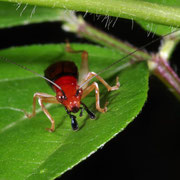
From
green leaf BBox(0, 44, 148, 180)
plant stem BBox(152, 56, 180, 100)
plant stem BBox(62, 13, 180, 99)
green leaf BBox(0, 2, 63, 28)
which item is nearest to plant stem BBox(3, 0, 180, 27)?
green leaf BBox(0, 44, 148, 180)

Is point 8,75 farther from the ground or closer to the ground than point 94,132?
farther from the ground

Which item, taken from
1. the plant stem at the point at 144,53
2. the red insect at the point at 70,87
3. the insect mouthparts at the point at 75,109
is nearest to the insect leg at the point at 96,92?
the red insect at the point at 70,87

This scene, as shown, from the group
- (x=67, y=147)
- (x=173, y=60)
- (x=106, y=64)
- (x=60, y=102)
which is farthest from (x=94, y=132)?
(x=173, y=60)

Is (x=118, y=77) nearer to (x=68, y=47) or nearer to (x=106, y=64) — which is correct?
(x=106, y=64)

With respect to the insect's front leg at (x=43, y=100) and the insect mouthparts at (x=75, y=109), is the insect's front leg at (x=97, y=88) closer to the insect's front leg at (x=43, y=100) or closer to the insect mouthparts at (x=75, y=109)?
the insect mouthparts at (x=75, y=109)

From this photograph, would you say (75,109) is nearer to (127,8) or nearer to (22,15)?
(127,8)

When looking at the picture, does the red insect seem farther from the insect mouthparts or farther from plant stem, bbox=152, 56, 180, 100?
plant stem, bbox=152, 56, 180, 100
